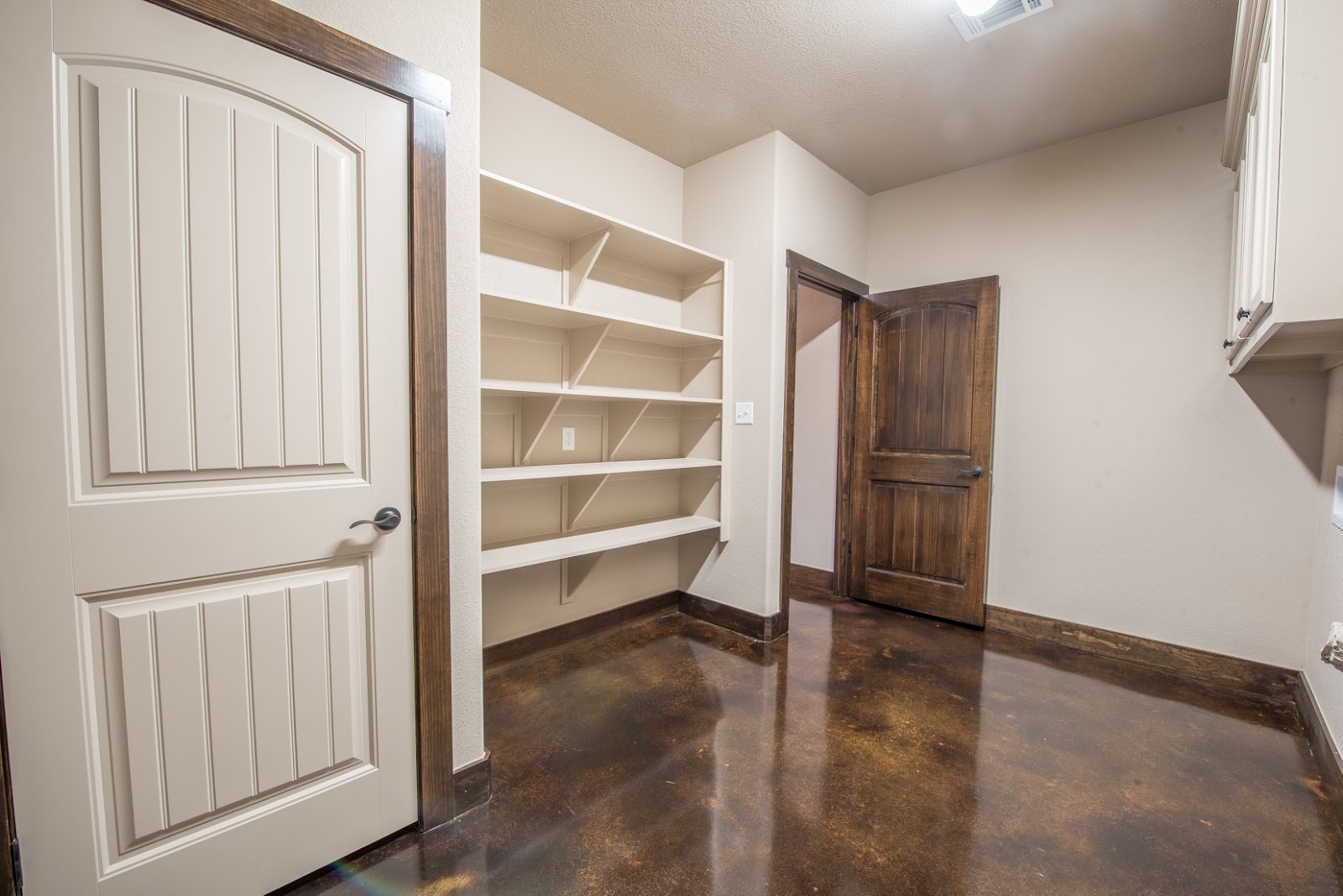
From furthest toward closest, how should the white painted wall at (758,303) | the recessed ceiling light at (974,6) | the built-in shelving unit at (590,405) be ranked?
the white painted wall at (758,303), the built-in shelving unit at (590,405), the recessed ceiling light at (974,6)

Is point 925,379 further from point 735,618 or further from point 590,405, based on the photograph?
point 590,405

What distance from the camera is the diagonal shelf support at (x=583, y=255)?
2568 millimetres

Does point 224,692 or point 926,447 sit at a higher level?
point 926,447

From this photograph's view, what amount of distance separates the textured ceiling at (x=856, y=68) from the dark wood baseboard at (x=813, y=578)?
2.86m

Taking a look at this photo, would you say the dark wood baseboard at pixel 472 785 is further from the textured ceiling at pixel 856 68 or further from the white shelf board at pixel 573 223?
the textured ceiling at pixel 856 68

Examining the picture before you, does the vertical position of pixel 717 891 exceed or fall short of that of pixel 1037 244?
it falls short

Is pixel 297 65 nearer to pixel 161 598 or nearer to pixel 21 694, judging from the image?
pixel 161 598

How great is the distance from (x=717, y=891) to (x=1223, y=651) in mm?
2874

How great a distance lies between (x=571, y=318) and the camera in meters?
2.57

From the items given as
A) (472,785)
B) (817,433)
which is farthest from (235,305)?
(817,433)

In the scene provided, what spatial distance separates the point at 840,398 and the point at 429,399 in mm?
2992

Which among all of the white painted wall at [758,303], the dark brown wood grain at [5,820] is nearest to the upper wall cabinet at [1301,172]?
the white painted wall at [758,303]

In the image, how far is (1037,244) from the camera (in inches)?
126

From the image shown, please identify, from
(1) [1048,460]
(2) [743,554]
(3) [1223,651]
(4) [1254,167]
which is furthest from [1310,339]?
(2) [743,554]
